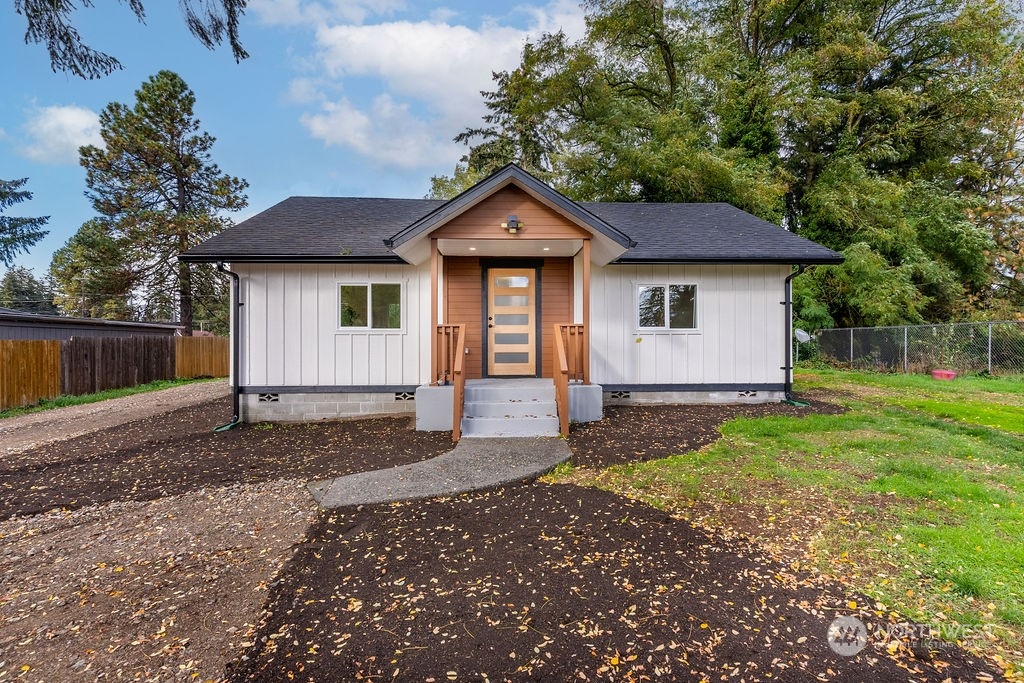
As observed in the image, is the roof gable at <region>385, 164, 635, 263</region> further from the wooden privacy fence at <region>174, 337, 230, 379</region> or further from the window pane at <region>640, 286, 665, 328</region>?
the wooden privacy fence at <region>174, 337, 230, 379</region>

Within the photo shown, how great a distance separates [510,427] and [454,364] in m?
1.20

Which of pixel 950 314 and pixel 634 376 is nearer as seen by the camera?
pixel 634 376

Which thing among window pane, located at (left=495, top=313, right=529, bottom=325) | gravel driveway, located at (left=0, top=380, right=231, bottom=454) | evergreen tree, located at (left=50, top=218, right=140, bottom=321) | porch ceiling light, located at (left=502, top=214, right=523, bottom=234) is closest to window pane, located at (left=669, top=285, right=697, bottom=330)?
window pane, located at (left=495, top=313, right=529, bottom=325)

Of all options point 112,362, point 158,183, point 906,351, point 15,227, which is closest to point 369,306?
point 112,362

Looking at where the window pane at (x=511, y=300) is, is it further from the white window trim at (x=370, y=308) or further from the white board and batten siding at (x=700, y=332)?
the white window trim at (x=370, y=308)

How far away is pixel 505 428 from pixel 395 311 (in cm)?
309

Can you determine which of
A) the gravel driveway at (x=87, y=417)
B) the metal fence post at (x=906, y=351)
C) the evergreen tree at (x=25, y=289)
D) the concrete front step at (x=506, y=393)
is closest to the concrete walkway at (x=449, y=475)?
the concrete front step at (x=506, y=393)

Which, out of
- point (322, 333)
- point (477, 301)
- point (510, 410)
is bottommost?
point (510, 410)

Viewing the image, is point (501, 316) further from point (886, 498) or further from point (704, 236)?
point (886, 498)

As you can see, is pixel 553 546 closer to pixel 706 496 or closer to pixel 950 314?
pixel 706 496

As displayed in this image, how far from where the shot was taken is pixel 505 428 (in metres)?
6.23

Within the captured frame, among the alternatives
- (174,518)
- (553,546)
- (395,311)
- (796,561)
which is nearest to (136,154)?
(395,311)

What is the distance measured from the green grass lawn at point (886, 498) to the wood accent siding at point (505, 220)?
11.5 feet

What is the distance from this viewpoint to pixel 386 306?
26.0 feet
